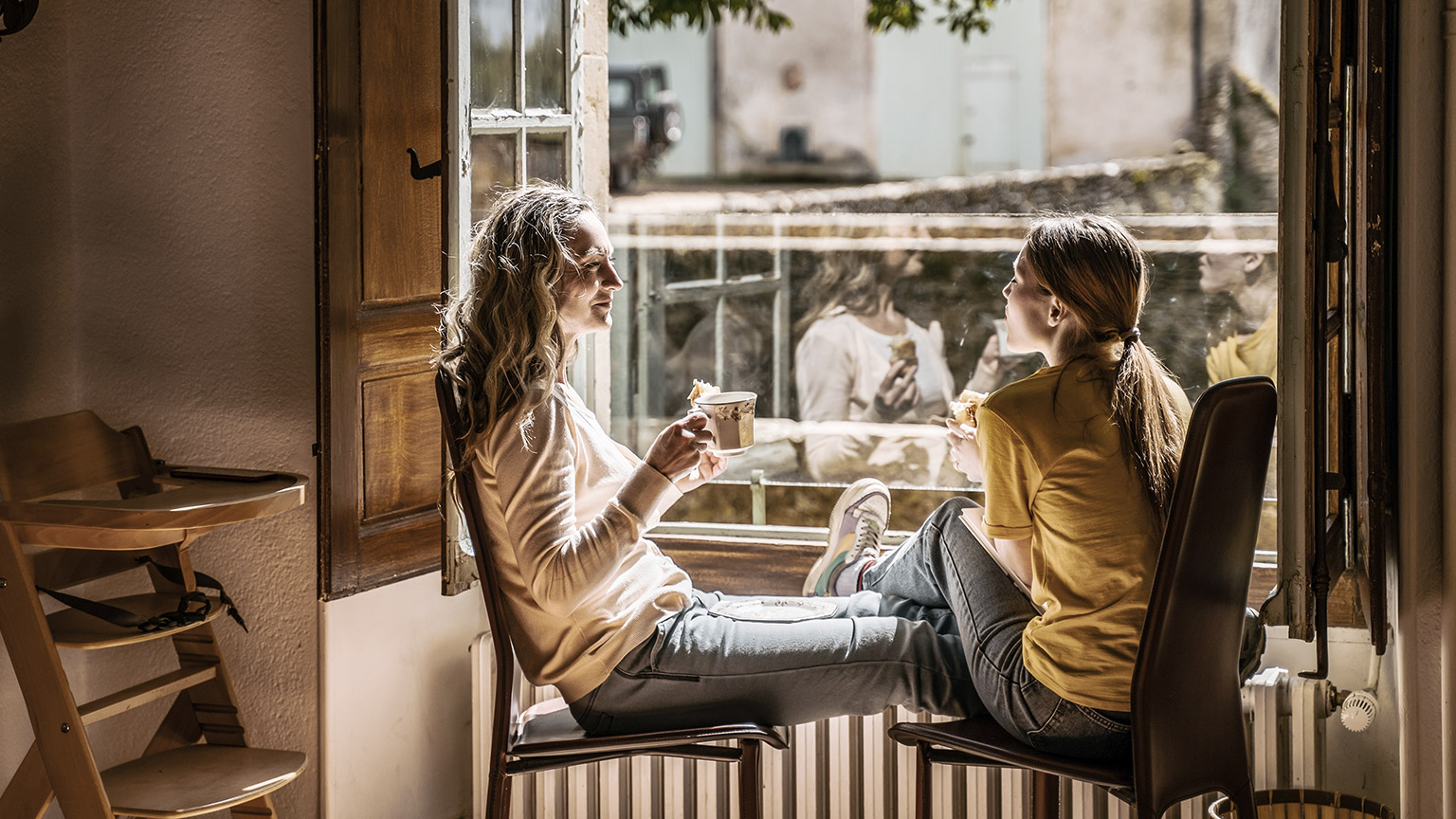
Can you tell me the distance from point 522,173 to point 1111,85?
9985 millimetres

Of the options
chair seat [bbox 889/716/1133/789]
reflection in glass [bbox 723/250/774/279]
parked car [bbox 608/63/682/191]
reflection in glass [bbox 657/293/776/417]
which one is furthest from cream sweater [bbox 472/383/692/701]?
parked car [bbox 608/63/682/191]

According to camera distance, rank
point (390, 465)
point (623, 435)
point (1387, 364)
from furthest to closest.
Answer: point (623, 435) → point (390, 465) → point (1387, 364)

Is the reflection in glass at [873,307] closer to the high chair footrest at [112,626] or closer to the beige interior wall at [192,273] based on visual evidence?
the beige interior wall at [192,273]

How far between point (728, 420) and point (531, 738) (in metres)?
0.60

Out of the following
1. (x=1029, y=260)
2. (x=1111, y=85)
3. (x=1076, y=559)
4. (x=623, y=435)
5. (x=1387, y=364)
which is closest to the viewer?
(x=1076, y=559)

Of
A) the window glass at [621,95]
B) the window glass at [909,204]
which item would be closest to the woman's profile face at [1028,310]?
the window glass at [909,204]

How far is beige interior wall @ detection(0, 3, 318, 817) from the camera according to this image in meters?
2.62

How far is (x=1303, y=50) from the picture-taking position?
1.93 metres

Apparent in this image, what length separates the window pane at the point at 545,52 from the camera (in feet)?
8.98

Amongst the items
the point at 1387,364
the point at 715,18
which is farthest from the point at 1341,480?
the point at 715,18

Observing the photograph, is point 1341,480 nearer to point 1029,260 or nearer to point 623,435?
point 1029,260

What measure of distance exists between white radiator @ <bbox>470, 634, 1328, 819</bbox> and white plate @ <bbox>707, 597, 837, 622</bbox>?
42cm

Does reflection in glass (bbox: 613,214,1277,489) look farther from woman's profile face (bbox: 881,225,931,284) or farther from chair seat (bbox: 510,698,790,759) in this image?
chair seat (bbox: 510,698,790,759)

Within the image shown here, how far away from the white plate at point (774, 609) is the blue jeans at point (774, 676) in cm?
4
